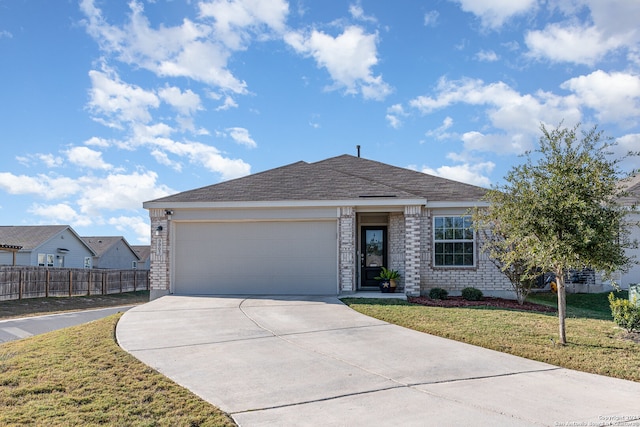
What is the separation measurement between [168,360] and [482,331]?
547cm

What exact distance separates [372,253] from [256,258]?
377 centimetres

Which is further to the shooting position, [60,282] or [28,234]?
[28,234]

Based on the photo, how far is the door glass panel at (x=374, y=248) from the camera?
53.0ft

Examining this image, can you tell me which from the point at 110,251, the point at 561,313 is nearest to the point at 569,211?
the point at 561,313

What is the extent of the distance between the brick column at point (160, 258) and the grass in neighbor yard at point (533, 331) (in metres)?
5.61

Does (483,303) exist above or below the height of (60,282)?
above

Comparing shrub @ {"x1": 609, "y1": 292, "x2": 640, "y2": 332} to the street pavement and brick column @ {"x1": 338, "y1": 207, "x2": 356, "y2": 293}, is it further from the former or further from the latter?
the street pavement

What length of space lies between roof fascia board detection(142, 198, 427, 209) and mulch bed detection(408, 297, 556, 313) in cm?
273

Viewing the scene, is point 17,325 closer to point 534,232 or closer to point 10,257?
point 534,232

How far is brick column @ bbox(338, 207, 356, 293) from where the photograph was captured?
47.8ft

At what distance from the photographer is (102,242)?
44656 millimetres

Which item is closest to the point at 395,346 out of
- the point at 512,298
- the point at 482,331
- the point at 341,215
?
the point at 482,331

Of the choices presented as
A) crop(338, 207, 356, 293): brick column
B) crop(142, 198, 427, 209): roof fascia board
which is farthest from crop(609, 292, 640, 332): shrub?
crop(338, 207, 356, 293): brick column

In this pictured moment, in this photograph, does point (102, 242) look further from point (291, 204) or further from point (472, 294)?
point (472, 294)
